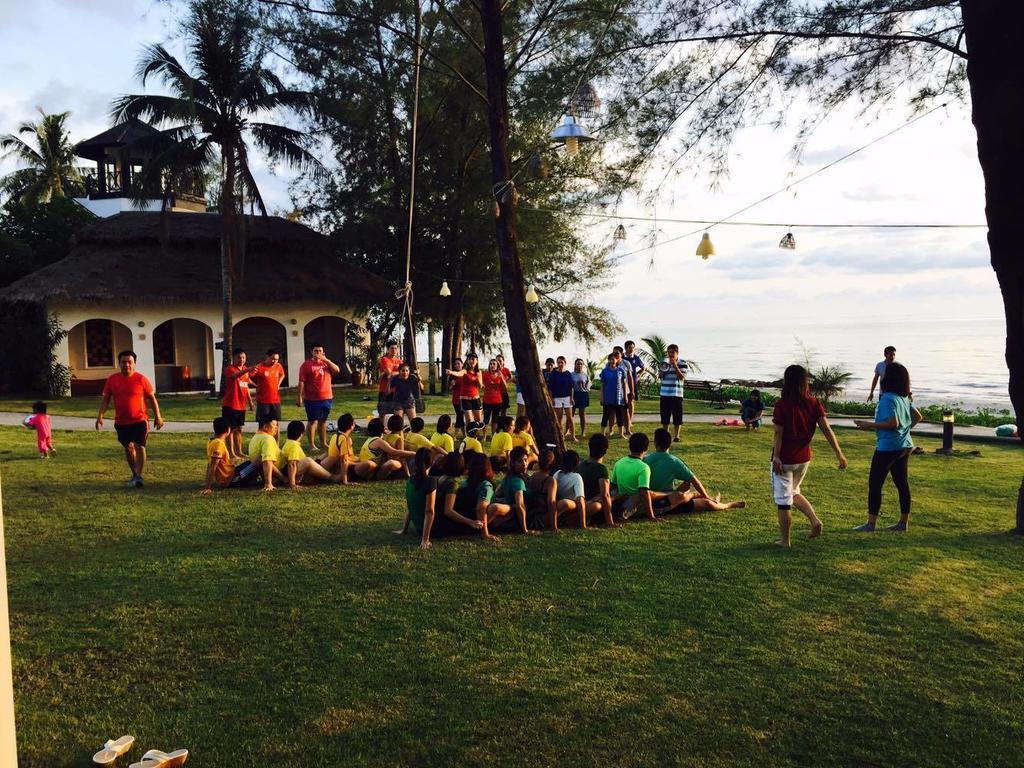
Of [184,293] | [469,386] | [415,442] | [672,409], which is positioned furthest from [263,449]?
[184,293]

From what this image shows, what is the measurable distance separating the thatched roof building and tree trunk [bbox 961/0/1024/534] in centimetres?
2355

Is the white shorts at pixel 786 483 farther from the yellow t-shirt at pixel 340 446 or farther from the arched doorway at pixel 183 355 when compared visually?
the arched doorway at pixel 183 355

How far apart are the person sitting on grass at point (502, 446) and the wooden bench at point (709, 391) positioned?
13136 millimetres

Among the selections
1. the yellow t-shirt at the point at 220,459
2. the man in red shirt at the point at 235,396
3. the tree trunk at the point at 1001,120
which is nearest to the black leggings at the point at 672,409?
the man in red shirt at the point at 235,396

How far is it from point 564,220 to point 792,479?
20749 mm

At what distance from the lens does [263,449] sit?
35.5 ft

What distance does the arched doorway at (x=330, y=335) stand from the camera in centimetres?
3114

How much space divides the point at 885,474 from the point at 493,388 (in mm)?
7913

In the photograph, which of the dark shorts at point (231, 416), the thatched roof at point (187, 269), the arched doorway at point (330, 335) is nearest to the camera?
the dark shorts at point (231, 416)

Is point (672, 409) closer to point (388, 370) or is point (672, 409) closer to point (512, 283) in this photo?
point (512, 283)

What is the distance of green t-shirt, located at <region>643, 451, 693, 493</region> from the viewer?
30.7 feet

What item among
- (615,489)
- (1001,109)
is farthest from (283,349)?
(1001,109)

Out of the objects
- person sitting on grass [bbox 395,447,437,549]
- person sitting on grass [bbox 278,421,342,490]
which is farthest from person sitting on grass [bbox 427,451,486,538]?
person sitting on grass [bbox 278,421,342,490]

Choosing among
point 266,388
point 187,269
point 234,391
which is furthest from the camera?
point 187,269
